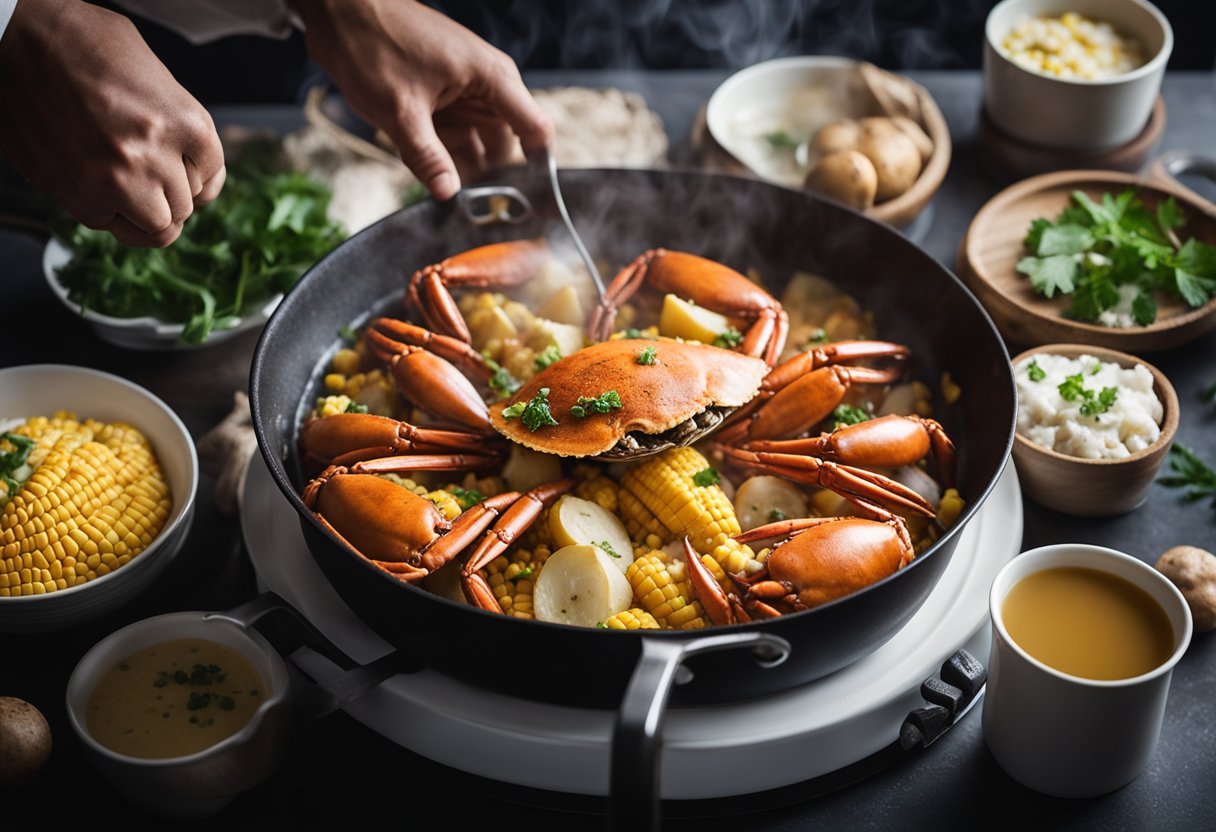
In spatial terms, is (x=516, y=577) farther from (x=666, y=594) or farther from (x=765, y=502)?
(x=765, y=502)

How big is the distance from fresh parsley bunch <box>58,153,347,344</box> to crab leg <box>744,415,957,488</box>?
134cm

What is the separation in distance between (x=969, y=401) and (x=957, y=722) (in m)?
0.61

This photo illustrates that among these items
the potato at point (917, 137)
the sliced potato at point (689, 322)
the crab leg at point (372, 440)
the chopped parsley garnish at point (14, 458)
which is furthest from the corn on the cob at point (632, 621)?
the potato at point (917, 137)

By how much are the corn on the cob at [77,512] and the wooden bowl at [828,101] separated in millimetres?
1634

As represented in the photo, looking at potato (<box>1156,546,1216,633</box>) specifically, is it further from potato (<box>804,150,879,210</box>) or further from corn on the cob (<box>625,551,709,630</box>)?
potato (<box>804,150,879,210</box>)

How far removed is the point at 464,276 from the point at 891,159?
115 cm

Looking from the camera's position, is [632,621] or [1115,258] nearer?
[632,621]

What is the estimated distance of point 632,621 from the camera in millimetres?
1818

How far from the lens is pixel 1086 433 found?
2.24 m

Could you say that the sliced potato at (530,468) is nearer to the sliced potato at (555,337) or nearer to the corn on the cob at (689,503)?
the corn on the cob at (689,503)

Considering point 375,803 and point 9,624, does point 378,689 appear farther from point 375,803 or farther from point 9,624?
point 9,624

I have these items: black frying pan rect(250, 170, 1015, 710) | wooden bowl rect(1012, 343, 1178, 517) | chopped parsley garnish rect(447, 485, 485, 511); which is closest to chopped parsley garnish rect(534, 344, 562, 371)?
chopped parsley garnish rect(447, 485, 485, 511)

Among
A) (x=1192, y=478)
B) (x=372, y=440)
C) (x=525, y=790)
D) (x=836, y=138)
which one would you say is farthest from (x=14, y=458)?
(x=1192, y=478)

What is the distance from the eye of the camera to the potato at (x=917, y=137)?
117 inches
